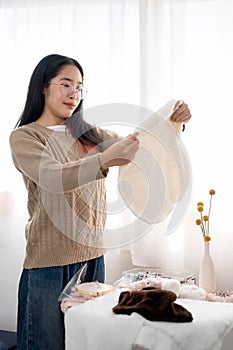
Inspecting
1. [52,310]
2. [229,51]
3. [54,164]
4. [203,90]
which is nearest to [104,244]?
[52,310]

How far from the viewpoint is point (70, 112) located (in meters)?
Answer: 1.88

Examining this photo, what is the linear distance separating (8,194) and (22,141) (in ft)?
3.89

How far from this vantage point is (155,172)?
78.5 inches

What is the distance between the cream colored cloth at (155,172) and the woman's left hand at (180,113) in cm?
2

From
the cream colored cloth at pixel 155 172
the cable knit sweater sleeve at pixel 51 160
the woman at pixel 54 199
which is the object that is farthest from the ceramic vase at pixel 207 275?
the cable knit sweater sleeve at pixel 51 160

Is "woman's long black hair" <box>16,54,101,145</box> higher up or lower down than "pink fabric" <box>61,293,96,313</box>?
higher up

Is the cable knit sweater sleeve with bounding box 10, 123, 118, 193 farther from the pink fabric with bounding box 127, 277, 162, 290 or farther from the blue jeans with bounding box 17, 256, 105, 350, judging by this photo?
the pink fabric with bounding box 127, 277, 162, 290

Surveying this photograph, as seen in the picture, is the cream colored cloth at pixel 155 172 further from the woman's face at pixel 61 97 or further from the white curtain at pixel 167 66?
the white curtain at pixel 167 66

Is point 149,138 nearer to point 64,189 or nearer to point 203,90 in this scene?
point 64,189

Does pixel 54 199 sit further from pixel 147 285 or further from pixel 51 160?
pixel 147 285

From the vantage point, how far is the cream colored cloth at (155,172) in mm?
1972

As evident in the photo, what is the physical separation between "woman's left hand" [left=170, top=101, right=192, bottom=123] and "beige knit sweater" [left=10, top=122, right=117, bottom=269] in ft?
1.16

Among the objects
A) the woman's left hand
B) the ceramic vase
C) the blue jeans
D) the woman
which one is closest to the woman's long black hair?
the woman

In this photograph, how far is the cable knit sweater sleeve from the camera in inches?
63.8
